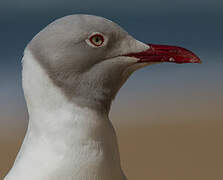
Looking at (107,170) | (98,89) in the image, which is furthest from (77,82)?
(107,170)

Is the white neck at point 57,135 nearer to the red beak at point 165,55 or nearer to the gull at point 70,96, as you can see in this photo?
the gull at point 70,96

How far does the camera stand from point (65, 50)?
1.59 m

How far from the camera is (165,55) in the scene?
1.73 m

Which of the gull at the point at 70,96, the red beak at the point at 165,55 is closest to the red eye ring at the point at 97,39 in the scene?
the gull at the point at 70,96

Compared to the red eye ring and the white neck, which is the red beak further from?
the white neck

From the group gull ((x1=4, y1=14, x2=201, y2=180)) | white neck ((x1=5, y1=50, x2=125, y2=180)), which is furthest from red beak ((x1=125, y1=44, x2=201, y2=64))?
white neck ((x1=5, y1=50, x2=125, y2=180))

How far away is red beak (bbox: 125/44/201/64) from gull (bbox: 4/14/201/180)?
69mm

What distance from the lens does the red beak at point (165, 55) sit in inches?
67.4

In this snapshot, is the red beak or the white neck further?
the red beak

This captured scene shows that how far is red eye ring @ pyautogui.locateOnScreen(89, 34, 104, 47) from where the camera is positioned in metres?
1.63

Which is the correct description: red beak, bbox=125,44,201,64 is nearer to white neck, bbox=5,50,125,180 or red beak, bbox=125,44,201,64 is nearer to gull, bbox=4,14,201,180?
gull, bbox=4,14,201,180

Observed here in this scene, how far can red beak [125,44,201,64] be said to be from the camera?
1.71 m

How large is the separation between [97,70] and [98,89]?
64 millimetres

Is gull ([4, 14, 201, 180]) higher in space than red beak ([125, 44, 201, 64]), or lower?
lower
